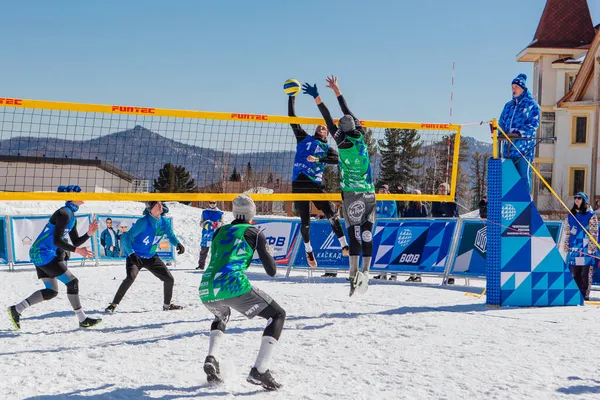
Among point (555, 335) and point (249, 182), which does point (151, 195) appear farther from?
point (555, 335)

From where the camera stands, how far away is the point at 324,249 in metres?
15.3

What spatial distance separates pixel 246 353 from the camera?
21.9ft

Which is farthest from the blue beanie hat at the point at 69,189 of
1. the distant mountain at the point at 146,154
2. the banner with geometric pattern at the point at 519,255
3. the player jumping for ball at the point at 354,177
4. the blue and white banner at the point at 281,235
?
the blue and white banner at the point at 281,235

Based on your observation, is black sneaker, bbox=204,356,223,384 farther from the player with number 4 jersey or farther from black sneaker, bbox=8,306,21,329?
the player with number 4 jersey

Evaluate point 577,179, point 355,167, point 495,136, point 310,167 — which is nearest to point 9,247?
point 310,167

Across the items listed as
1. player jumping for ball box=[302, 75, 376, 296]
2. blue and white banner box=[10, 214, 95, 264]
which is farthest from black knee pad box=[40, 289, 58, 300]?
blue and white banner box=[10, 214, 95, 264]

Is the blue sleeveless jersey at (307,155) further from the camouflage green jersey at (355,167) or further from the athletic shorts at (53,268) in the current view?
the athletic shorts at (53,268)

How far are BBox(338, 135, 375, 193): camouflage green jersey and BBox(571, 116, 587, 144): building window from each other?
2998cm

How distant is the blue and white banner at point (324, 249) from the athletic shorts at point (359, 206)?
6.18 m

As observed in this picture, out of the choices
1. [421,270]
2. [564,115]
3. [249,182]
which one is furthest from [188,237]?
[564,115]

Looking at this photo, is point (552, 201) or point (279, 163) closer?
point (279, 163)

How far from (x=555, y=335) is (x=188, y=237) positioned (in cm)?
1990

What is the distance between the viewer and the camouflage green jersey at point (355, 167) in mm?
8562

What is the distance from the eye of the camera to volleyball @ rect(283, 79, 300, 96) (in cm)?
911
